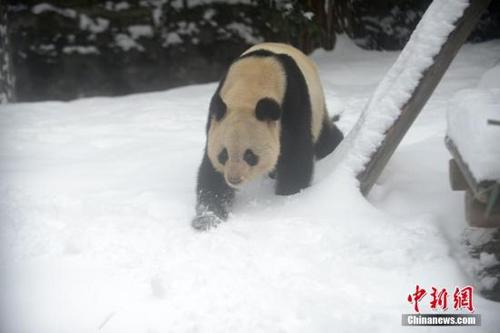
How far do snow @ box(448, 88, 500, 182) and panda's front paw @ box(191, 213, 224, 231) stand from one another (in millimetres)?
1749

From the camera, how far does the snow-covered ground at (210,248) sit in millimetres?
2922

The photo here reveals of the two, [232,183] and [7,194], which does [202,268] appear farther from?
[7,194]

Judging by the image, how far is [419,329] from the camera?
2.76m

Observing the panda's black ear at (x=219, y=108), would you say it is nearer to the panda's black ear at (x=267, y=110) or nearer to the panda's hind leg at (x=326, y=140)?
the panda's black ear at (x=267, y=110)

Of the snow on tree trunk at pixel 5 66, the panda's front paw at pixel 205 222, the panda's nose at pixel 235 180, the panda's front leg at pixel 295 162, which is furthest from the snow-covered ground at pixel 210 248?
the snow on tree trunk at pixel 5 66

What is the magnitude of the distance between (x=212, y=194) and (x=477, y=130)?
2027mm

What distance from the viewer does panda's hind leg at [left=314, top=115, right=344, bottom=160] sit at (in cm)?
538

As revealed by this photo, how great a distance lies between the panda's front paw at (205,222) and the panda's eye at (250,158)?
1.59 feet

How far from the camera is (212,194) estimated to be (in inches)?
166

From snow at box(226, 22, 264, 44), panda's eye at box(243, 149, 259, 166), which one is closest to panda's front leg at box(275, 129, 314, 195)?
panda's eye at box(243, 149, 259, 166)

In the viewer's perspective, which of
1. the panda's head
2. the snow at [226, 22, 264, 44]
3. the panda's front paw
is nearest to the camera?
the panda's front paw

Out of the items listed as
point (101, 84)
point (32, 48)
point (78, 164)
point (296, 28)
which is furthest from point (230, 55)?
point (78, 164)

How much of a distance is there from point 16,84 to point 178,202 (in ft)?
16.9

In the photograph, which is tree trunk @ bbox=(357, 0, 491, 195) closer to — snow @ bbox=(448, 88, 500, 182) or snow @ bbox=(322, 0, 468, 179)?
snow @ bbox=(322, 0, 468, 179)
